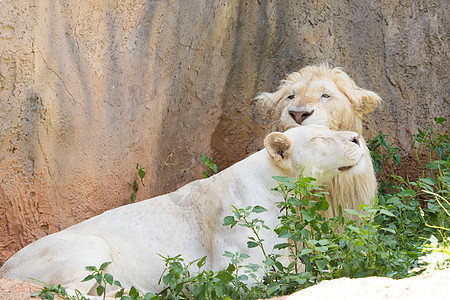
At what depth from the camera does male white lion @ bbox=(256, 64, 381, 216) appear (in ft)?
19.1

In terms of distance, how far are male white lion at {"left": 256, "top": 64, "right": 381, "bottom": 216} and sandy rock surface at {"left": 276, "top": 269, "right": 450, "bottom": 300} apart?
99.7 inches

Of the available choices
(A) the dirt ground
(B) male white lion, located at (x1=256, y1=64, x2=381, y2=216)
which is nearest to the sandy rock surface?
(A) the dirt ground

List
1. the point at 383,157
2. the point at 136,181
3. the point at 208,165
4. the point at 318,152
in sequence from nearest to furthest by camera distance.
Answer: the point at 318,152
the point at 136,181
the point at 208,165
the point at 383,157

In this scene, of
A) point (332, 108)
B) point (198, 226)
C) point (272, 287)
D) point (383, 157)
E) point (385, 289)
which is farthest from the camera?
point (383, 157)

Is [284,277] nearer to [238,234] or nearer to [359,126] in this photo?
[238,234]

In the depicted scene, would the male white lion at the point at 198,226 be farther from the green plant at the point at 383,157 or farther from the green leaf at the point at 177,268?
the green plant at the point at 383,157

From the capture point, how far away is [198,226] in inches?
197

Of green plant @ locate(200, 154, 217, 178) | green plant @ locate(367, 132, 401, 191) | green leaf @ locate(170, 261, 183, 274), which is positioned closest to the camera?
green leaf @ locate(170, 261, 183, 274)

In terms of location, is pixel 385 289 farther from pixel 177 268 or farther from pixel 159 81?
pixel 159 81

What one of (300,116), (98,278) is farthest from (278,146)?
(98,278)

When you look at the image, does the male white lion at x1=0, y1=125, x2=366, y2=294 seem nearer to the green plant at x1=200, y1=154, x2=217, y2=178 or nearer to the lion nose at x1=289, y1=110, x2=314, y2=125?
the lion nose at x1=289, y1=110, x2=314, y2=125

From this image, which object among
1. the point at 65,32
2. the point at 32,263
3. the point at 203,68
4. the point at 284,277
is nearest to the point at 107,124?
the point at 65,32

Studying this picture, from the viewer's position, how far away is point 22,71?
5.44 meters

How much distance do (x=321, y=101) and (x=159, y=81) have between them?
5.57ft
